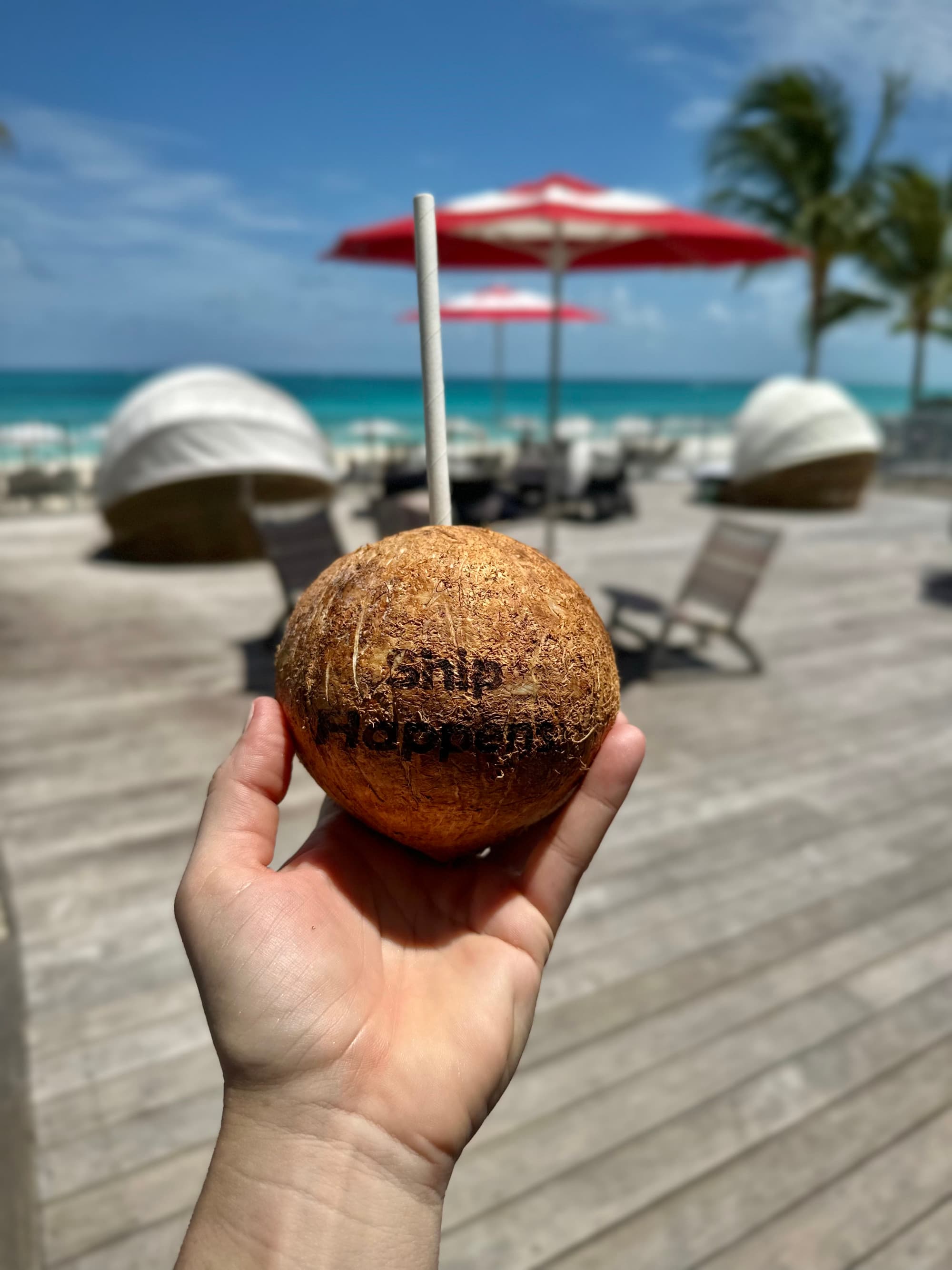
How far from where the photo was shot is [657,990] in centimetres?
330

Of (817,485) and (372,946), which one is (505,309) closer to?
(817,485)

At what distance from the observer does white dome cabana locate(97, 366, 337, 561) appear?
31.2 ft

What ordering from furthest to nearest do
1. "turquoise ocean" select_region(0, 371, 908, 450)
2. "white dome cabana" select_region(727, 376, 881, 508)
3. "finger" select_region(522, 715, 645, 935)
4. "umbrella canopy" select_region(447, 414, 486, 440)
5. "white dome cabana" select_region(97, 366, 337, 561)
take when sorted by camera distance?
"turquoise ocean" select_region(0, 371, 908, 450) → "umbrella canopy" select_region(447, 414, 486, 440) → "white dome cabana" select_region(727, 376, 881, 508) → "white dome cabana" select_region(97, 366, 337, 561) → "finger" select_region(522, 715, 645, 935)

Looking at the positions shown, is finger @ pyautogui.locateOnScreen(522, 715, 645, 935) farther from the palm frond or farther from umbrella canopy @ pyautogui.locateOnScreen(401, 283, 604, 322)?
the palm frond

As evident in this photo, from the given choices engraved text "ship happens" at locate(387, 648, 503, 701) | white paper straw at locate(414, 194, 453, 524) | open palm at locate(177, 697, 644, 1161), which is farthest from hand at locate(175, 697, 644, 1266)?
white paper straw at locate(414, 194, 453, 524)

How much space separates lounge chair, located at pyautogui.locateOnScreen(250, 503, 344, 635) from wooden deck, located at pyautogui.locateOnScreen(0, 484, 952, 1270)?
0.66 m

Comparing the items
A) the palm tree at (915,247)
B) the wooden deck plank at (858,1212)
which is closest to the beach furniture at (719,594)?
the wooden deck plank at (858,1212)

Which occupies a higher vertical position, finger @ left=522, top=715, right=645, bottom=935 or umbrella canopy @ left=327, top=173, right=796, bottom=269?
umbrella canopy @ left=327, top=173, right=796, bottom=269

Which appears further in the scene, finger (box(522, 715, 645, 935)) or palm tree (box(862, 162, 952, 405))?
palm tree (box(862, 162, 952, 405))

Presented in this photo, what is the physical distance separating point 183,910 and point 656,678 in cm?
527

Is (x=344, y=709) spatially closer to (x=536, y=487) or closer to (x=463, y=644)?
(x=463, y=644)

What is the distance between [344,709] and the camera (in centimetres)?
155

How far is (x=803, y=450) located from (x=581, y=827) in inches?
534

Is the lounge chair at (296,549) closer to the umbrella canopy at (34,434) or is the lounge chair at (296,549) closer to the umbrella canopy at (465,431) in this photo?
the umbrella canopy at (34,434)
